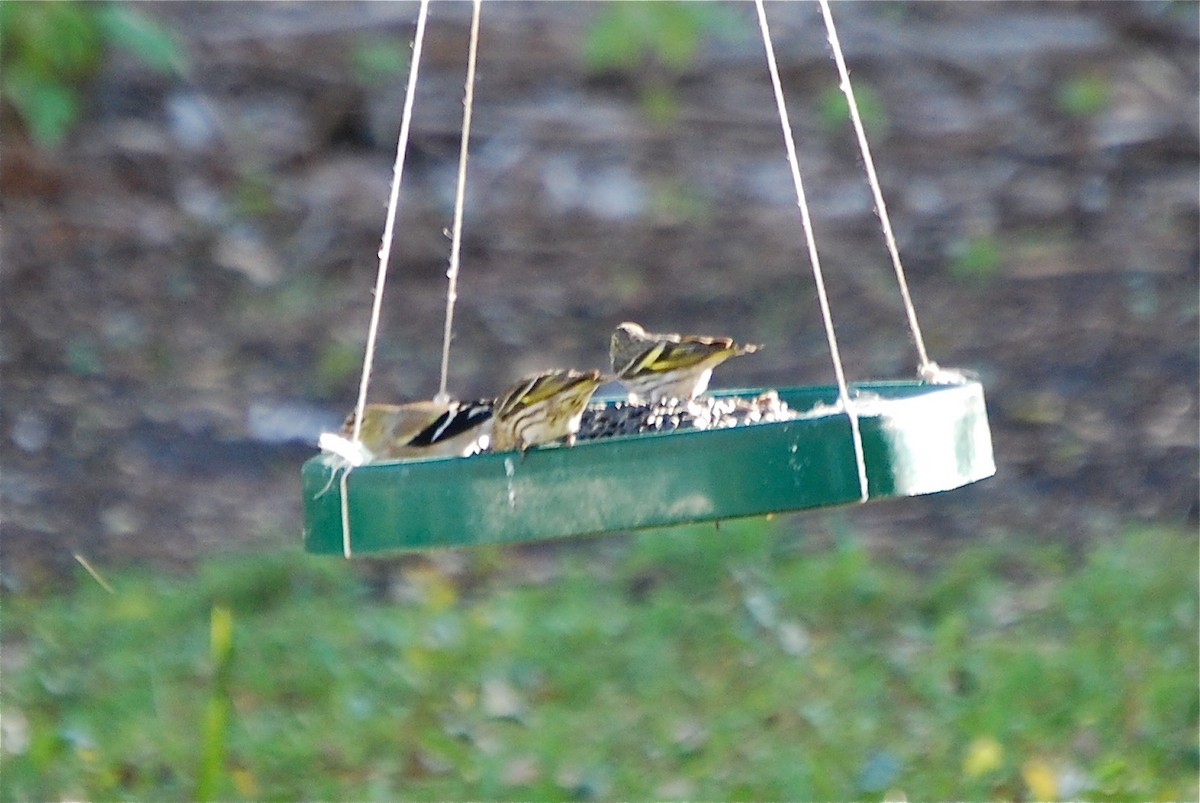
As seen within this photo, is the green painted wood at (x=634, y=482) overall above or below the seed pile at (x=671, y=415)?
below

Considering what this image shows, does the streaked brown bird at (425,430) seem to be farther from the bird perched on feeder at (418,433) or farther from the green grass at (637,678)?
the green grass at (637,678)

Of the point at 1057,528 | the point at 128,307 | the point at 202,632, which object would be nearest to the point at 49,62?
the point at 128,307

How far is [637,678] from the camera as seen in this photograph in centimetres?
628

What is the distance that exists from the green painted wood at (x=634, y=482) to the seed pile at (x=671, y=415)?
0.54 metres

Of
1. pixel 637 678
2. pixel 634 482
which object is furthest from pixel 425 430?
pixel 637 678

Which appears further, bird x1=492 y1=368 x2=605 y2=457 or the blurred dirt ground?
the blurred dirt ground

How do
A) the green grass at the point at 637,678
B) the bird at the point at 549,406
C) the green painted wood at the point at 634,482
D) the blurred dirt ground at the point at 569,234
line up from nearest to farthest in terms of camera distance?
1. the green painted wood at the point at 634,482
2. the bird at the point at 549,406
3. the green grass at the point at 637,678
4. the blurred dirt ground at the point at 569,234

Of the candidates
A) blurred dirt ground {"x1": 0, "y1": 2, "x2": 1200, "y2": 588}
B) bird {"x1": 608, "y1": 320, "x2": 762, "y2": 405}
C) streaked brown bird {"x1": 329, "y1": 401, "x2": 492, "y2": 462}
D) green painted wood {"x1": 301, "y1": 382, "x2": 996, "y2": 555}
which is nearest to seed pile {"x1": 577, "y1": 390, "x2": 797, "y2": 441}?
bird {"x1": 608, "y1": 320, "x2": 762, "y2": 405}

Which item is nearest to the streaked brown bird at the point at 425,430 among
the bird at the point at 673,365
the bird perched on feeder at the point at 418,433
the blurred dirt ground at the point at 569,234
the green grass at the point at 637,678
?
the bird perched on feeder at the point at 418,433

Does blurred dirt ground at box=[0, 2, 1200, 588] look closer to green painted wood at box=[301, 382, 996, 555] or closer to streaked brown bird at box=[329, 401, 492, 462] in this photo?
streaked brown bird at box=[329, 401, 492, 462]

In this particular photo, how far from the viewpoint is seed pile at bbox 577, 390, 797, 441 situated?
12.4 feet

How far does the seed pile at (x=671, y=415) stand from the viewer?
3793mm

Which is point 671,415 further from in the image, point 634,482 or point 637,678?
point 637,678

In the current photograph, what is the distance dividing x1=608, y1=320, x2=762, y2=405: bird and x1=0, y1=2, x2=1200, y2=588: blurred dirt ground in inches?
173
